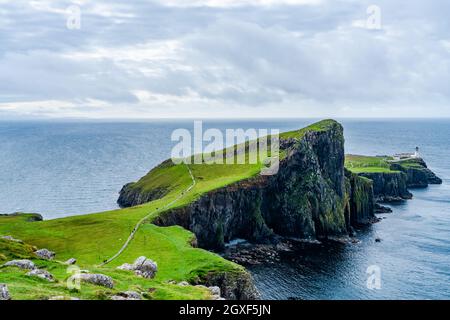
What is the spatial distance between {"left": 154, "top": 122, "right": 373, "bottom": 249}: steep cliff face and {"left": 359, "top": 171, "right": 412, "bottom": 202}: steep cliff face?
44.6 m

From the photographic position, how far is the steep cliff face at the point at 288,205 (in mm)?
119500

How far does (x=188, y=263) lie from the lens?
71.2 m

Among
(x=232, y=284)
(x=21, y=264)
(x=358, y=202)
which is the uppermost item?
(x=21, y=264)

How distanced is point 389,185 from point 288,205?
80737mm

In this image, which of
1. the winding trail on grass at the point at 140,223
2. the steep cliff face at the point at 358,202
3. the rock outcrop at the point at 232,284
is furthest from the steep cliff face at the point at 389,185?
the rock outcrop at the point at 232,284

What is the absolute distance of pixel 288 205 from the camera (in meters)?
134

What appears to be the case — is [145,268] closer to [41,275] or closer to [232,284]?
[41,275]

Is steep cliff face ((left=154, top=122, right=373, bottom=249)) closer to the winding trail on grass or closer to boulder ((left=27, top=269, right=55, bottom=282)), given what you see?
the winding trail on grass

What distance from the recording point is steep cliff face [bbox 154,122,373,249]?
392 ft

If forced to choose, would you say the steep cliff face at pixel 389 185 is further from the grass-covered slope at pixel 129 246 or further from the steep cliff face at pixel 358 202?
the grass-covered slope at pixel 129 246

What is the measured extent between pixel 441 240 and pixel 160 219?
77.1 meters

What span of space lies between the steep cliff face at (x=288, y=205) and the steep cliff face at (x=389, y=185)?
146ft

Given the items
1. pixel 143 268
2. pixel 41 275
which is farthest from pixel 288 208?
pixel 41 275

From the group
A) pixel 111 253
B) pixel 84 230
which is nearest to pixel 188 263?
pixel 111 253
